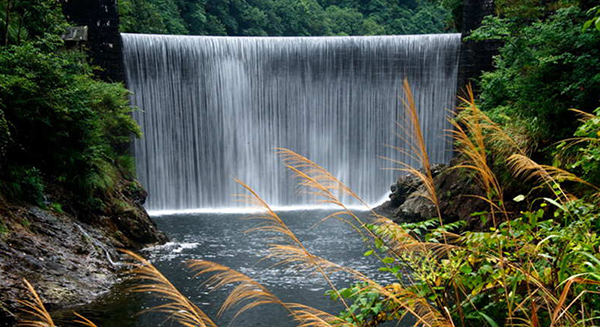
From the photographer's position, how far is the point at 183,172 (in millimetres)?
17484

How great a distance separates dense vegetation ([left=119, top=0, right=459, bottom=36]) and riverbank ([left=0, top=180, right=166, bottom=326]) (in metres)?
13.7

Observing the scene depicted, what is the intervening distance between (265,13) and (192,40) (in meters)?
18.5

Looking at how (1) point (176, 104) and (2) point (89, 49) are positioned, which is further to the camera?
(1) point (176, 104)

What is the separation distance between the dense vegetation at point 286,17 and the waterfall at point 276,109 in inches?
206

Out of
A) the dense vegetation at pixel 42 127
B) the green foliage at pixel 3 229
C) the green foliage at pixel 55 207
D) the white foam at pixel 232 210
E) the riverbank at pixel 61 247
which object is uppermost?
the dense vegetation at pixel 42 127

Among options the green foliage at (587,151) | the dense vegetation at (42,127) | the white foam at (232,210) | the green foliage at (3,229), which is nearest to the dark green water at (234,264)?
the white foam at (232,210)

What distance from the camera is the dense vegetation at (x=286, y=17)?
26.4 metres

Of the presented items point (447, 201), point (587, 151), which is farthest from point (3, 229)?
point (447, 201)

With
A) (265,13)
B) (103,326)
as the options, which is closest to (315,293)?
(103,326)

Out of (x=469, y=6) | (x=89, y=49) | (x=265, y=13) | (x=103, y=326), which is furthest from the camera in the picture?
(x=265, y=13)

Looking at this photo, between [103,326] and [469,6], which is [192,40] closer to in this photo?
[469,6]

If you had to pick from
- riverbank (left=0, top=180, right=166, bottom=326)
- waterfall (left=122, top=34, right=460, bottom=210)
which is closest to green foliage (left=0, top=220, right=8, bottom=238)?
riverbank (left=0, top=180, right=166, bottom=326)

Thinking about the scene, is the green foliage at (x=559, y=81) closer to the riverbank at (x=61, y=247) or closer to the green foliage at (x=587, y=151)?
the green foliage at (x=587, y=151)

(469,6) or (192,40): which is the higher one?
(469,6)
